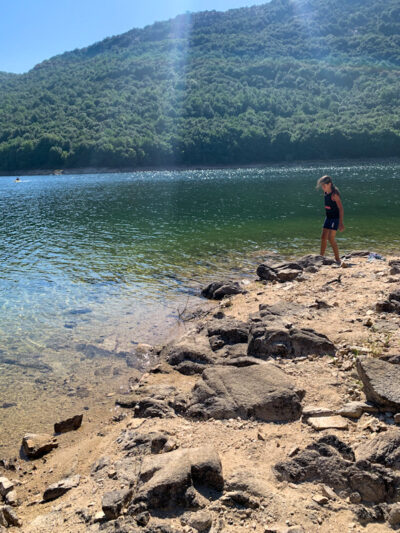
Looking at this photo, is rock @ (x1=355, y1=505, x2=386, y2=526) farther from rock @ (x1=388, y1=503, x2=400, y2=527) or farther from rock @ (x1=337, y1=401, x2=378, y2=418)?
rock @ (x1=337, y1=401, x2=378, y2=418)

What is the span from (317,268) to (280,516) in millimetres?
10357

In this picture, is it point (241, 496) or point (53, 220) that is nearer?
point (241, 496)

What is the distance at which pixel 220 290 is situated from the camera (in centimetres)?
1197

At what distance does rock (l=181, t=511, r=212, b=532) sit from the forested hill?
390 feet

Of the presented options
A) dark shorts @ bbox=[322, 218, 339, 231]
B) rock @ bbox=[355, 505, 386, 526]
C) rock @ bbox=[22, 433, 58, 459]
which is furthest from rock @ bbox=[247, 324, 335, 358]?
dark shorts @ bbox=[322, 218, 339, 231]

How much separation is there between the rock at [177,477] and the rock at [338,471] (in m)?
0.71

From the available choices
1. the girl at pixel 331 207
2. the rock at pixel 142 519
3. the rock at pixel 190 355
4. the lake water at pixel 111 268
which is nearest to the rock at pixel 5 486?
the lake water at pixel 111 268

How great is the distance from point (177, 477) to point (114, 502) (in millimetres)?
604

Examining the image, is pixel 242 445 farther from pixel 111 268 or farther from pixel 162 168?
pixel 162 168

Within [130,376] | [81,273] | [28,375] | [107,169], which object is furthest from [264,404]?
[107,169]

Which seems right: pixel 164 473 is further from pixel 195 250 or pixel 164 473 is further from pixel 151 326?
pixel 195 250

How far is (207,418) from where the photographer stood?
5418 mm

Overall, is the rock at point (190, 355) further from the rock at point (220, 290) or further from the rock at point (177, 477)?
the rock at point (220, 290)

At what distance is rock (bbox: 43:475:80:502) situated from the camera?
451cm
